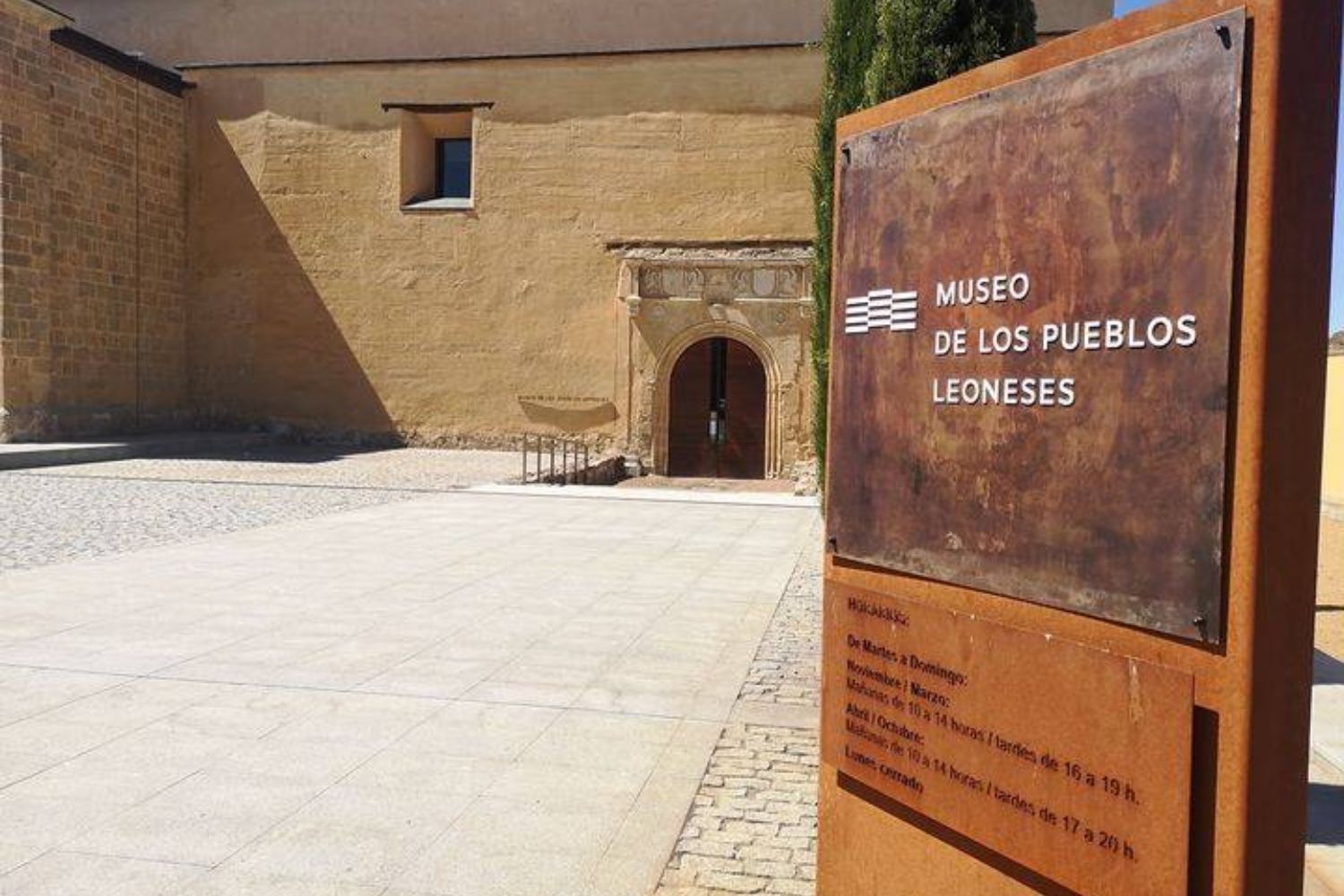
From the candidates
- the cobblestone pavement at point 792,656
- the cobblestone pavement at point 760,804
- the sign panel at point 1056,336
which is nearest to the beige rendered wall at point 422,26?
the cobblestone pavement at point 792,656

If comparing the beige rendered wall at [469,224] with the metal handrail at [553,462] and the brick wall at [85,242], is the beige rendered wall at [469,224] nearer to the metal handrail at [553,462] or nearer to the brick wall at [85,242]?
the metal handrail at [553,462]

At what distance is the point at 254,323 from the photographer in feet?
66.4

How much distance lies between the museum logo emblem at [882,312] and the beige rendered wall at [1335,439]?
15442 mm

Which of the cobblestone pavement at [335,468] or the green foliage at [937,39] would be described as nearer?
the green foliage at [937,39]

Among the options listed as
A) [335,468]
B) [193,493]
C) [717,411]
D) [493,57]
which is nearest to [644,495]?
A: [193,493]

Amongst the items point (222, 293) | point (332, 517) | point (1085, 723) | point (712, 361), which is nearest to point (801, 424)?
point (712, 361)

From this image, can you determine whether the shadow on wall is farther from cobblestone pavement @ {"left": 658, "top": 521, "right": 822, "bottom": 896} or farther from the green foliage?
the green foliage

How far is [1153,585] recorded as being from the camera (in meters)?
1.91

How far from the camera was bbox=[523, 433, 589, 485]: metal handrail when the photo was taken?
48.6ft

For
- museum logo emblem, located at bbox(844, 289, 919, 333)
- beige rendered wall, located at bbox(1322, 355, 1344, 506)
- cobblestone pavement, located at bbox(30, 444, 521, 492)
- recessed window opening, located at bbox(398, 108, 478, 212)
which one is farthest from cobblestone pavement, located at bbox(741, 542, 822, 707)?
recessed window opening, located at bbox(398, 108, 478, 212)

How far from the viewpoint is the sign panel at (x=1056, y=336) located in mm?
1853

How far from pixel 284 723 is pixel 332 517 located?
20.7ft

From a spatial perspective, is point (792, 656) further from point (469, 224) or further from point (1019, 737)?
point (469, 224)

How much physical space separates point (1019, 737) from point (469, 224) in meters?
18.4
